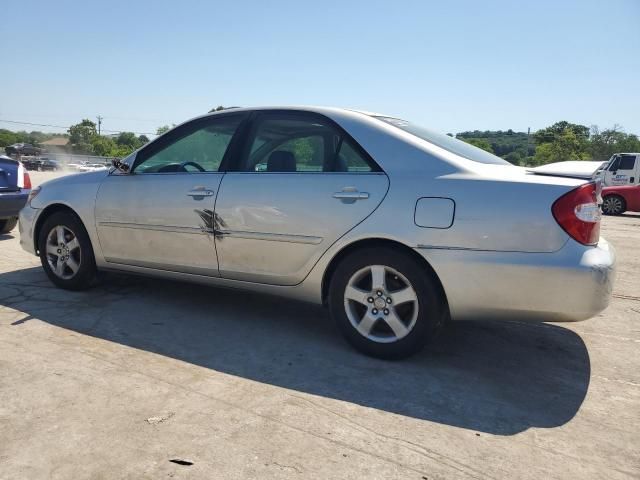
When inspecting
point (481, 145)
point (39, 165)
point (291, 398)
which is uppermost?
point (481, 145)

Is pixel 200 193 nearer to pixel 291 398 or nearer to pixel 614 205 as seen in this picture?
pixel 291 398

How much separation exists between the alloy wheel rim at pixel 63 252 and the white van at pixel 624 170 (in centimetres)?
1901

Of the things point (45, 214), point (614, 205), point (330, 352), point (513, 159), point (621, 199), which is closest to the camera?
point (330, 352)

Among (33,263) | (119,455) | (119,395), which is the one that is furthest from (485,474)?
(33,263)

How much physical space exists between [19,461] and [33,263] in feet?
13.3

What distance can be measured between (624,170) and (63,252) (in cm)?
1988

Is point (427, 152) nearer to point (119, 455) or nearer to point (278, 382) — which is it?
point (278, 382)

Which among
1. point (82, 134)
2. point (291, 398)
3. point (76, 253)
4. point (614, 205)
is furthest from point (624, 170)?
point (82, 134)

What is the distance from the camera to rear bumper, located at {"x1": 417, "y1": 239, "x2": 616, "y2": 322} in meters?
2.72

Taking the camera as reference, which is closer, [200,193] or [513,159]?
[200,193]

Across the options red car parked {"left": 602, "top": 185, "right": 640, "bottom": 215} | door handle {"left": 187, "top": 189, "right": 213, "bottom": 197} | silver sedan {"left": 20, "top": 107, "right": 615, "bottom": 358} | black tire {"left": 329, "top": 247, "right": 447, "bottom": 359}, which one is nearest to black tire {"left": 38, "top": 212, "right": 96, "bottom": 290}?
silver sedan {"left": 20, "top": 107, "right": 615, "bottom": 358}

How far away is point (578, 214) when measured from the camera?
2742mm

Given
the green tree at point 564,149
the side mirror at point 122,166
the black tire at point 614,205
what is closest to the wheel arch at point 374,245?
the side mirror at point 122,166

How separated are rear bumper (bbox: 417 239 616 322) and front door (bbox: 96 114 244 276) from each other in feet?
5.54
